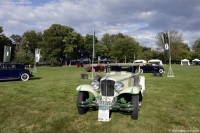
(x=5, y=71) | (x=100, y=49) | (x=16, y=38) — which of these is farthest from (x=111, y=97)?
(x=16, y=38)

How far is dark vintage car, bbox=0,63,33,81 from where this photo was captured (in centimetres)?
1520

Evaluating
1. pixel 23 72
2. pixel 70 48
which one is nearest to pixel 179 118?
pixel 23 72

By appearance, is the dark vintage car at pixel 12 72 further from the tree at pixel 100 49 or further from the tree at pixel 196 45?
the tree at pixel 196 45

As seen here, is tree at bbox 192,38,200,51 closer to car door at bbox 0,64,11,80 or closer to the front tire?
the front tire

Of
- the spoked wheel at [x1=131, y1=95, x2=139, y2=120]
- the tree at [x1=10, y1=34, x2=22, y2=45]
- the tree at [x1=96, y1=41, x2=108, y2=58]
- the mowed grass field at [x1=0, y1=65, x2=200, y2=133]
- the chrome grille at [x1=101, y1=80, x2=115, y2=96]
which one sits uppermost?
the tree at [x1=10, y1=34, x2=22, y2=45]

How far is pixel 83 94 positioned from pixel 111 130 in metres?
1.86

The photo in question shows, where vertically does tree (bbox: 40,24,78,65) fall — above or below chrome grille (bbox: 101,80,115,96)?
above

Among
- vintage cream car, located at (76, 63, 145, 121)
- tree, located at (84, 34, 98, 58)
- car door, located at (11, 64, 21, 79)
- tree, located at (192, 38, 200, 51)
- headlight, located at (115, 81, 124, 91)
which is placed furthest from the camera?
tree, located at (192, 38, 200, 51)

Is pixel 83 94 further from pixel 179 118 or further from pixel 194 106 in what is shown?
pixel 194 106

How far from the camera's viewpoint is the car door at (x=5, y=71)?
15.1 m

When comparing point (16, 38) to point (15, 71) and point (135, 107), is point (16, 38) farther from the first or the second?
point (135, 107)

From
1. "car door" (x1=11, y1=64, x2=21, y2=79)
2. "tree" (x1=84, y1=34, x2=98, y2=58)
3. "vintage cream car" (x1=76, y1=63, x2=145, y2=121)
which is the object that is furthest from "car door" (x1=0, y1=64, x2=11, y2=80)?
"tree" (x1=84, y1=34, x2=98, y2=58)

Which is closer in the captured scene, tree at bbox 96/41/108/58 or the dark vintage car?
the dark vintage car

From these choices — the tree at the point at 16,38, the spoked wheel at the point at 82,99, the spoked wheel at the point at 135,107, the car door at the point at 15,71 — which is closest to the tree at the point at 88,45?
the tree at the point at 16,38
